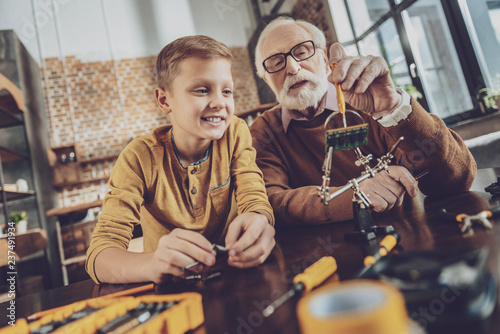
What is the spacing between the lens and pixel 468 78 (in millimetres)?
3127

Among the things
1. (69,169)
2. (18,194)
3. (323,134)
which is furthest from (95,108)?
(323,134)

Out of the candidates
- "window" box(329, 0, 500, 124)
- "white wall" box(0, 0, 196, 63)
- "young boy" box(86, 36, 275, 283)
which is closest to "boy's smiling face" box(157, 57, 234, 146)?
"young boy" box(86, 36, 275, 283)

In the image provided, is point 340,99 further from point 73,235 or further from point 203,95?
point 73,235

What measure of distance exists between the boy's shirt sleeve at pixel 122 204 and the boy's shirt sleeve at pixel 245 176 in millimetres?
331

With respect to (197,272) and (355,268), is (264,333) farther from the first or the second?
(197,272)

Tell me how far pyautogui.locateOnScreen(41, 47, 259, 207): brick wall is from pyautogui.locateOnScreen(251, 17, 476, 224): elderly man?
165 inches

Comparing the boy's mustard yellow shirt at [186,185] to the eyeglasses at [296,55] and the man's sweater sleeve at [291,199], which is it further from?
the eyeglasses at [296,55]

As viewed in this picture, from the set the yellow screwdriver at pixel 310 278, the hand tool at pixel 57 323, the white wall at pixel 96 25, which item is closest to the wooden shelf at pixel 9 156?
the white wall at pixel 96 25

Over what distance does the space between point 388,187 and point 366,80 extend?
332 millimetres

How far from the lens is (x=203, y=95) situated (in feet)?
3.67

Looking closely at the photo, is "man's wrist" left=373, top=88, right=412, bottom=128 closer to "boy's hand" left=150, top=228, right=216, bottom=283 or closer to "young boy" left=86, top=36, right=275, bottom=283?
"young boy" left=86, top=36, right=275, bottom=283

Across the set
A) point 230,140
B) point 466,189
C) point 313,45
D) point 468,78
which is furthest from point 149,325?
point 468,78

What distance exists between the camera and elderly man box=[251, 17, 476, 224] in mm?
951

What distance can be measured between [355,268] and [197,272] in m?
0.36
